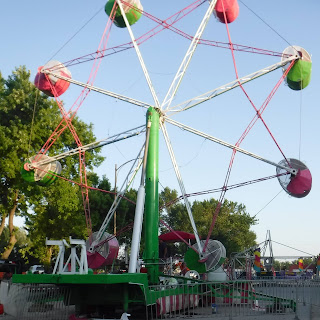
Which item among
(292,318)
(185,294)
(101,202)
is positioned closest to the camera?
(292,318)

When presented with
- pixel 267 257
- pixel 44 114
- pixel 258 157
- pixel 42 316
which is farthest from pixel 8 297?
pixel 267 257

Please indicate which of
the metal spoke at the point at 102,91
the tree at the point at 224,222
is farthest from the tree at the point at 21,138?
the tree at the point at 224,222

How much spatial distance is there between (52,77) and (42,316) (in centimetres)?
1046

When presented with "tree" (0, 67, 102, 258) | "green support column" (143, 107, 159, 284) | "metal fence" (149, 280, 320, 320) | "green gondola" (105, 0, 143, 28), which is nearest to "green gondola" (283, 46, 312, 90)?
"green support column" (143, 107, 159, 284)

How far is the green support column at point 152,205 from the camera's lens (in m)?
18.6

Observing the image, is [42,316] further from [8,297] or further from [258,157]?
[258,157]

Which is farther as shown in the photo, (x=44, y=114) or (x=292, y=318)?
(x=44, y=114)

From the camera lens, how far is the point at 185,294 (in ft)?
57.1

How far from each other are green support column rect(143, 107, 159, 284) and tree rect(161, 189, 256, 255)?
65487mm

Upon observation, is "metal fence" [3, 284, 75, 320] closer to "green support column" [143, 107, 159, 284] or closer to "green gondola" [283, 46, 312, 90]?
"green support column" [143, 107, 159, 284]

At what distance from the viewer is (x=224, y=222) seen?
87.3 metres

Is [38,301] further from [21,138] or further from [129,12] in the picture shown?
[21,138]

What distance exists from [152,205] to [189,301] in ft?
13.2

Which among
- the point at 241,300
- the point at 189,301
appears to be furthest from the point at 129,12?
the point at 241,300
